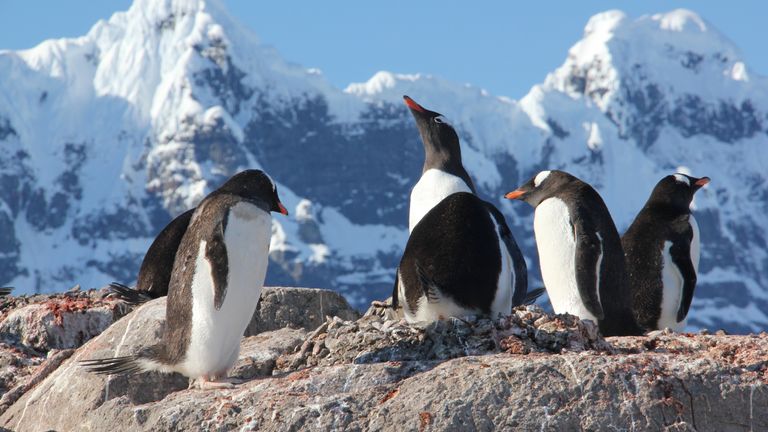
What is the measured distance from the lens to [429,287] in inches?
321

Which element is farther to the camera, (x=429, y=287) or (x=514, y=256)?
(x=514, y=256)

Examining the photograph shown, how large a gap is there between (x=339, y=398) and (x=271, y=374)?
4.44 feet

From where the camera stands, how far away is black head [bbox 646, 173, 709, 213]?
12.0 meters

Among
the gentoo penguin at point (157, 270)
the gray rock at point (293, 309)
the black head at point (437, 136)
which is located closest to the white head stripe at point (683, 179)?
the black head at point (437, 136)

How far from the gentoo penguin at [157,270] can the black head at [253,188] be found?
263cm

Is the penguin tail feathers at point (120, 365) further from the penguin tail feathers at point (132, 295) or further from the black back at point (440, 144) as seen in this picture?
the black back at point (440, 144)

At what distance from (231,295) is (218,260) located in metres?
0.24

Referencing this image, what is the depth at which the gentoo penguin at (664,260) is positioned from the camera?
466 inches

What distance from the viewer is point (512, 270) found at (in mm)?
8750

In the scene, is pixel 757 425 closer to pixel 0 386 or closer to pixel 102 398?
pixel 102 398

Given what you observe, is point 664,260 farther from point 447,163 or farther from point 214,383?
point 214,383

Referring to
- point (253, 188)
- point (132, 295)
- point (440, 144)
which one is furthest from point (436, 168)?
point (253, 188)

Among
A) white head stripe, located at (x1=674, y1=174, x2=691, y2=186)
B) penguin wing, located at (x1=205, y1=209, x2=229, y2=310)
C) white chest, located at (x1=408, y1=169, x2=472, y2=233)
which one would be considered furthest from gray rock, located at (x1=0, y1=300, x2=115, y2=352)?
white head stripe, located at (x1=674, y1=174, x2=691, y2=186)

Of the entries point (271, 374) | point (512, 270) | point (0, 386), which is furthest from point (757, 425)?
point (0, 386)
